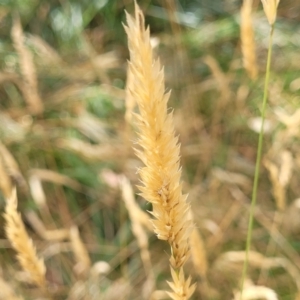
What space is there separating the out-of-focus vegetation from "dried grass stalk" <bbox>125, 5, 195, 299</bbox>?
1.33 ft

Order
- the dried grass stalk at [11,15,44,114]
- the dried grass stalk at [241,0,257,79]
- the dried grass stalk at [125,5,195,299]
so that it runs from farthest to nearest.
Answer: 1. the dried grass stalk at [11,15,44,114]
2. the dried grass stalk at [241,0,257,79]
3. the dried grass stalk at [125,5,195,299]

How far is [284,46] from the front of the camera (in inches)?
48.0

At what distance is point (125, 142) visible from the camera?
99cm

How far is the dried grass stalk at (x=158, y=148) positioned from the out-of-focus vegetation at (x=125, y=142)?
16.0 inches

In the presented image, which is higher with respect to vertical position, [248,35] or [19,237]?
[248,35]

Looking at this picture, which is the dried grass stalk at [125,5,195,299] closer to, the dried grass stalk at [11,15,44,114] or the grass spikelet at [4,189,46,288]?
the grass spikelet at [4,189,46,288]

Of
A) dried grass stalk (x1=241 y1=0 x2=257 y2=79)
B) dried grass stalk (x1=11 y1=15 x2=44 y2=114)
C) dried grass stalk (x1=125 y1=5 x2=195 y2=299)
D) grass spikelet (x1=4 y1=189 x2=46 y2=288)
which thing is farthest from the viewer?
dried grass stalk (x1=11 y1=15 x2=44 y2=114)

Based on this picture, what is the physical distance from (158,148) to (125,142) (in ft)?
2.24

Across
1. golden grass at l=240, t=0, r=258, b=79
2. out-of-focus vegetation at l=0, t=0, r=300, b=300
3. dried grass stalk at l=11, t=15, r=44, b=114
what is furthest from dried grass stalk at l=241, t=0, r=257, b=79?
dried grass stalk at l=11, t=15, r=44, b=114

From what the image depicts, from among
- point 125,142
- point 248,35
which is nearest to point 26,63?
point 125,142

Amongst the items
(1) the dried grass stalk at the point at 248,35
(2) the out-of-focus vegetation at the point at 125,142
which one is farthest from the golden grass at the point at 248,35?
(2) the out-of-focus vegetation at the point at 125,142

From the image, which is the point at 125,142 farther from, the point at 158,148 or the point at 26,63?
the point at 158,148

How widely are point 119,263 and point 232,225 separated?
0.85 feet

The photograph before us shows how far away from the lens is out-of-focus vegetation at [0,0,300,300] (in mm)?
894
